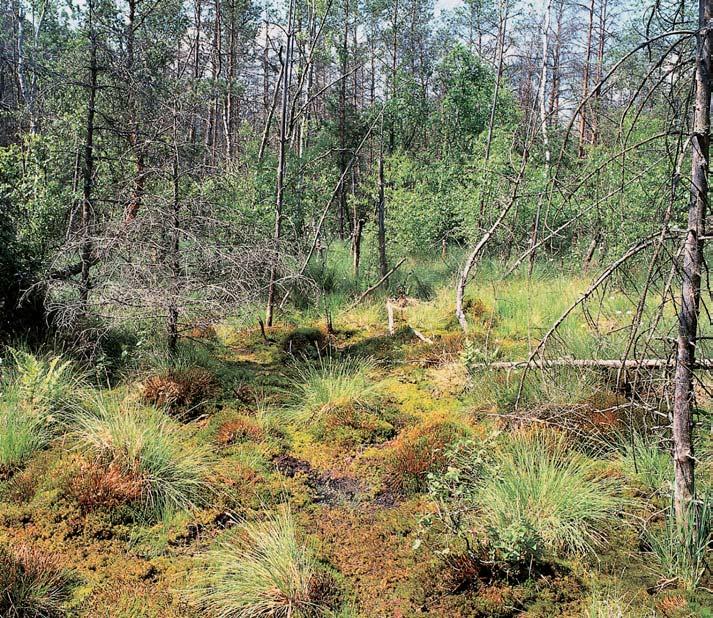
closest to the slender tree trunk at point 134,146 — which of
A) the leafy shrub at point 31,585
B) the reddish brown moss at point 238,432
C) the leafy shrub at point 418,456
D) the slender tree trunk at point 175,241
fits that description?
the slender tree trunk at point 175,241

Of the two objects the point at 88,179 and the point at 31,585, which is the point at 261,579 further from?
the point at 88,179

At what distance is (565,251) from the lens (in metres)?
11.0

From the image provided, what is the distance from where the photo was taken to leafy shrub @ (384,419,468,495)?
3961 millimetres

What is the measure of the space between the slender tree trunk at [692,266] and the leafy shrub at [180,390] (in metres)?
3.78

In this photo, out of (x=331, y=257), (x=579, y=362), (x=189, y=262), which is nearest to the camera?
(x=579, y=362)

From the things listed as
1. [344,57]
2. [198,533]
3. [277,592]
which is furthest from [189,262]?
[344,57]

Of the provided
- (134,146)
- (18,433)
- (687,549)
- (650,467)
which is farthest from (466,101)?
(687,549)

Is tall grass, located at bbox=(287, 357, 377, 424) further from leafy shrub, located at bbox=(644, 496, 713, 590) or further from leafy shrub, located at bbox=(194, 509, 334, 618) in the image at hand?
leafy shrub, located at bbox=(644, 496, 713, 590)

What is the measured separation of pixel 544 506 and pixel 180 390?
3426 mm

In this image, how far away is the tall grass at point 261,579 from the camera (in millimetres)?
2713

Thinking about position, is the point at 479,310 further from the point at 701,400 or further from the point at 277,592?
the point at 277,592

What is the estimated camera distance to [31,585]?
2.73 meters

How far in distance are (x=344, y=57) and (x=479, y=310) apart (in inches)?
264

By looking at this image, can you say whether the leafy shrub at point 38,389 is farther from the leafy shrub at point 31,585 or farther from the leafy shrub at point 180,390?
the leafy shrub at point 31,585
